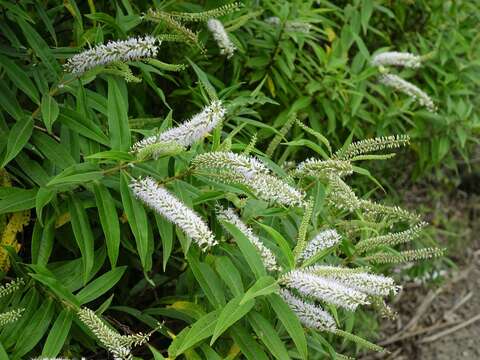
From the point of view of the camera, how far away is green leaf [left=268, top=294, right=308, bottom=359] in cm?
237

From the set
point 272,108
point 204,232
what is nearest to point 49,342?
point 204,232

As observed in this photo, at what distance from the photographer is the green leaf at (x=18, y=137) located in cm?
252

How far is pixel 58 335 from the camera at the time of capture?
245 cm

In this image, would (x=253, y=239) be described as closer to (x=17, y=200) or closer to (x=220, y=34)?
(x=17, y=200)

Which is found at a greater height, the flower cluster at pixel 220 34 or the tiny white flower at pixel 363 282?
the flower cluster at pixel 220 34

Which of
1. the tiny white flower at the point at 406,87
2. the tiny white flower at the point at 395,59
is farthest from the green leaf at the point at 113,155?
the tiny white flower at the point at 395,59

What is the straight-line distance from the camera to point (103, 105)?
300cm

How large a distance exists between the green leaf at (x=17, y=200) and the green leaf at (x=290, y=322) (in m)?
0.92

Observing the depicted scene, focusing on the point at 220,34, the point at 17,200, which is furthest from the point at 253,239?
the point at 220,34

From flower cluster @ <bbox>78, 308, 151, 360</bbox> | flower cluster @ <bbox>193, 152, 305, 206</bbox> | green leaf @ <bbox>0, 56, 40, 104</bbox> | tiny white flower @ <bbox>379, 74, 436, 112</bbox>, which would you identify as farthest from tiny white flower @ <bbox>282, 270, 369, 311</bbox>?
tiny white flower @ <bbox>379, 74, 436, 112</bbox>

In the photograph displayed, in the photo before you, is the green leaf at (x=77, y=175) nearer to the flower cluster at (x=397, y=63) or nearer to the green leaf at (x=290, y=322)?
the green leaf at (x=290, y=322)

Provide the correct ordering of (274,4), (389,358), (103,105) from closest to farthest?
(103,105)
(274,4)
(389,358)

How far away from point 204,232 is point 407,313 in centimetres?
424

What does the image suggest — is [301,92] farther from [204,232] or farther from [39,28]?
[204,232]
